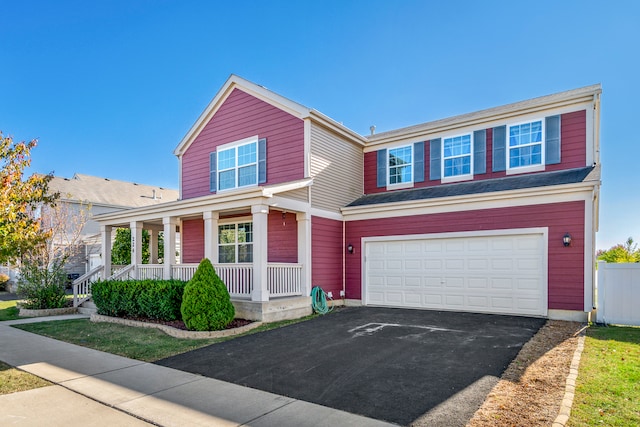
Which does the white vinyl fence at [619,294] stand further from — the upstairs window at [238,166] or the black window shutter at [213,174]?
the black window shutter at [213,174]

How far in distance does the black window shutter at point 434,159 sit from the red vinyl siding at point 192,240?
8974 millimetres

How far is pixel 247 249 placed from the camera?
13055 millimetres

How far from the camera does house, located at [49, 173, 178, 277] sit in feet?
70.6

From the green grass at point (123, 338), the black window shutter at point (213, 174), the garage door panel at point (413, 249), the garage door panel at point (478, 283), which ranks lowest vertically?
the green grass at point (123, 338)

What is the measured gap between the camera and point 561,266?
9.27 metres

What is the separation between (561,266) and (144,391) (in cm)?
957

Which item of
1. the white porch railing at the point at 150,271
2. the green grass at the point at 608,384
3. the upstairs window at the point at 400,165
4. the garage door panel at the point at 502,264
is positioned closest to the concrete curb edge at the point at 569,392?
the green grass at the point at 608,384

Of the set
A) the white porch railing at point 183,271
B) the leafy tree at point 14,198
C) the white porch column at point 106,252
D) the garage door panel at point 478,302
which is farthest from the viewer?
the white porch column at point 106,252

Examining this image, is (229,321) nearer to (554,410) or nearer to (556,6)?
(554,410)

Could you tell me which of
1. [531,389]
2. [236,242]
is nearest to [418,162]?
[236,242]

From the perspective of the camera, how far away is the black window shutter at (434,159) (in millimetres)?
12844

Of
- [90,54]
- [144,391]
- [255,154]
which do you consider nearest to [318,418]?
[144,391]

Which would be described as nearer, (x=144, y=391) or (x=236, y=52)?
(x=144, y=391)

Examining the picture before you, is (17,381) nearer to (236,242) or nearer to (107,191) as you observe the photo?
(236,242)
